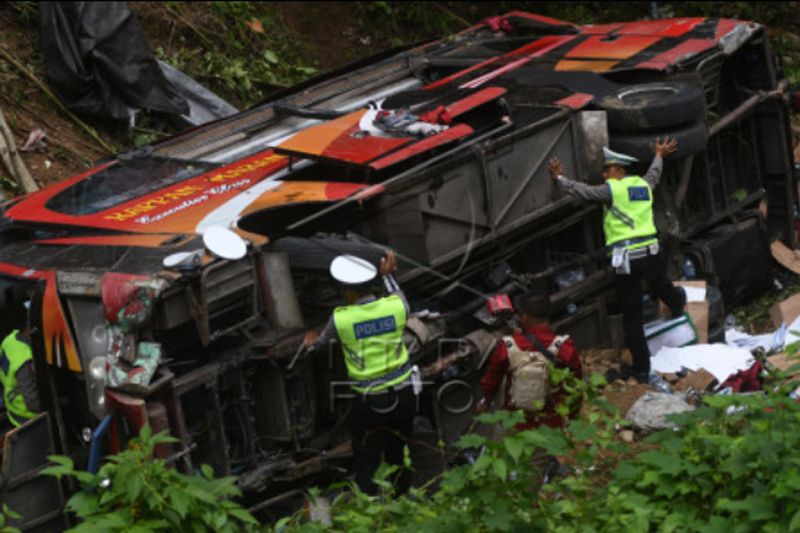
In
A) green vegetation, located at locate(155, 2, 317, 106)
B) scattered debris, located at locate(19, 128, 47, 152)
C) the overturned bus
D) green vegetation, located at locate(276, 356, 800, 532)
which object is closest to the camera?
green vegetation, located at locate(276, 356, 800, 532)

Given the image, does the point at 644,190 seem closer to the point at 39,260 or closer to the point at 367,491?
the point at 367,491

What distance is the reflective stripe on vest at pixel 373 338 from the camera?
677 cm

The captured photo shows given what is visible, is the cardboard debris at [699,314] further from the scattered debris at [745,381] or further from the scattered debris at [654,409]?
the scattered debris at [654,409]

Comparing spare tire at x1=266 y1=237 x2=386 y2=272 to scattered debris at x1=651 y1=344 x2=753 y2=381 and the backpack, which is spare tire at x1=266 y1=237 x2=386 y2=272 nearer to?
the backpack

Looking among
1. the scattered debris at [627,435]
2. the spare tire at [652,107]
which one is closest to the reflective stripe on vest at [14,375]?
the scattered debris at [627,435]

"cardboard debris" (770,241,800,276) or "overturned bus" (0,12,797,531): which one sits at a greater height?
"overturned bus" (0,12,797,531)

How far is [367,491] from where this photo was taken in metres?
7.16

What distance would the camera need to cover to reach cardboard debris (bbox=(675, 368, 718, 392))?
8328mm

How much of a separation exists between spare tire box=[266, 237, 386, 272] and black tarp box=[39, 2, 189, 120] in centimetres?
455

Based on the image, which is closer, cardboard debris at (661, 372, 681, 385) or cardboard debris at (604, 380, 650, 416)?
cardboard debris at (604, 380, 650, 416)

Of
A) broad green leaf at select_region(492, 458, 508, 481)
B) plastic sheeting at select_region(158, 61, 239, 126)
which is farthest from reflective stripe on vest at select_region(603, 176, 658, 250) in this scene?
plastic sheeting at select_region(158, 61, 239, 126)

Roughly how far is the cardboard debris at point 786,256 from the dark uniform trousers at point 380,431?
13.8ft

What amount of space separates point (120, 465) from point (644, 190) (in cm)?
413

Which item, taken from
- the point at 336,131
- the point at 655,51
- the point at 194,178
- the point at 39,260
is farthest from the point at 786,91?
the point at 39,260
